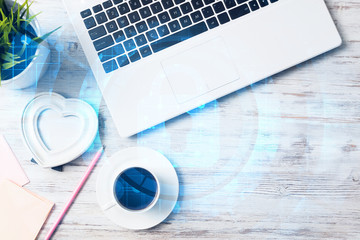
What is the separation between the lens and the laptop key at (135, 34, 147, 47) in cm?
73

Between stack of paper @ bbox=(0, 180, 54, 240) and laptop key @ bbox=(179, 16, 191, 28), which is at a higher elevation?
laptop key @ bbox=(179, 16, 191, 28)

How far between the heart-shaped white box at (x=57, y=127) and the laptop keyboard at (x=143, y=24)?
12 cm

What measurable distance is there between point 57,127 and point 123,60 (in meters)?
0.20

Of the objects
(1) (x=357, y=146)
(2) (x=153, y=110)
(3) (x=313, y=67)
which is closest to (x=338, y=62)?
(3) (x=313, y=67)

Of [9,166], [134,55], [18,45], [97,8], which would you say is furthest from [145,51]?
[9,166]

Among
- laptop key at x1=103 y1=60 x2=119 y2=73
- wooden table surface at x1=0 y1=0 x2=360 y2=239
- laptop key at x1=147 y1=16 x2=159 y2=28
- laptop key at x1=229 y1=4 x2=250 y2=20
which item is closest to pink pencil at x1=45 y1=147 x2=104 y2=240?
wooden table surface at x1=0 y1=0 x2=360 y2=239

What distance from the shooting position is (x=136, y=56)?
729 millimetres

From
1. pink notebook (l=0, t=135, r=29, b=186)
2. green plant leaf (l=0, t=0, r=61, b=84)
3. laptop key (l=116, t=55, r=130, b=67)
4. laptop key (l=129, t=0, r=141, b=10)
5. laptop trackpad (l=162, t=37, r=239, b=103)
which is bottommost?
pink notebook (l=0, t=135, r=29, b=186)

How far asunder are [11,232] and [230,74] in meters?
0.54

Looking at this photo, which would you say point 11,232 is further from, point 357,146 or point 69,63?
point 357,146

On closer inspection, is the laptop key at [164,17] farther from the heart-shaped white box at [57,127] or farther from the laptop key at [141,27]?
the heart-shaped white box at [57,127]

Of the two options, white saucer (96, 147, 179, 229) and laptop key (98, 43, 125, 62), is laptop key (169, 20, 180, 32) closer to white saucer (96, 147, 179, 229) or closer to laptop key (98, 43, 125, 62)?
laptop key (98, 43, 125, 62)

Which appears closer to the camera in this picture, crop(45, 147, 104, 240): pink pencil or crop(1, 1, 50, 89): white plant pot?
crop(1, 1, 50, 89): white plant pot

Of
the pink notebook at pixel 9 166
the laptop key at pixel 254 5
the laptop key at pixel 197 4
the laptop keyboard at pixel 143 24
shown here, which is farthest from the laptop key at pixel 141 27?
the pink notebook at pixel 9 166
